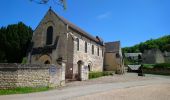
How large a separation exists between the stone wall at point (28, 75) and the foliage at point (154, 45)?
90.6m

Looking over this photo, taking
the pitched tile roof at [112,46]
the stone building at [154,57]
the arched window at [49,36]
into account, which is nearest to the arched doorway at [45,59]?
the arched window at [49,36]

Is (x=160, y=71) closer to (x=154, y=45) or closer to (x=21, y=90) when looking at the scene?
(x=21, y=90)

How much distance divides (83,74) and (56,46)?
6.56 meters

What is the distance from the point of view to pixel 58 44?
32.3m

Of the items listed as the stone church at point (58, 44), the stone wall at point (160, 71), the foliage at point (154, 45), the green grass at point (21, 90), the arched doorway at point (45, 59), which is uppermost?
the foliage at point (154, 45)

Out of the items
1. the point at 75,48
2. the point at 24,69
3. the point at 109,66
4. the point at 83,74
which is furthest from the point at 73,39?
the point at 109,66

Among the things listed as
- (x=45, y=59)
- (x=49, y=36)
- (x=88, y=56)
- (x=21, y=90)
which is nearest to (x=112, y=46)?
(x=88, y=56)

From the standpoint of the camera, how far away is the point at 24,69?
19.1 meters

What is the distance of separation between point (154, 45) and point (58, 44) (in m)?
86.5

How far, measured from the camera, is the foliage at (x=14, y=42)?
33.4 meters

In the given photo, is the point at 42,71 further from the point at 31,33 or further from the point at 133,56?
the point at 133,56

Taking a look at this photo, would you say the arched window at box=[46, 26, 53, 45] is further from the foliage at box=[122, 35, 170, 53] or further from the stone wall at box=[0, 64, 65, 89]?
the foliage at box=[122, 35, 170, 53]

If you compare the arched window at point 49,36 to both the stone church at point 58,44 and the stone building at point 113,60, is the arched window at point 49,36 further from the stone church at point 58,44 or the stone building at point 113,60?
the stone building at point 113,60

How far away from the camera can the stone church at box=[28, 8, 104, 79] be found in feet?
104
